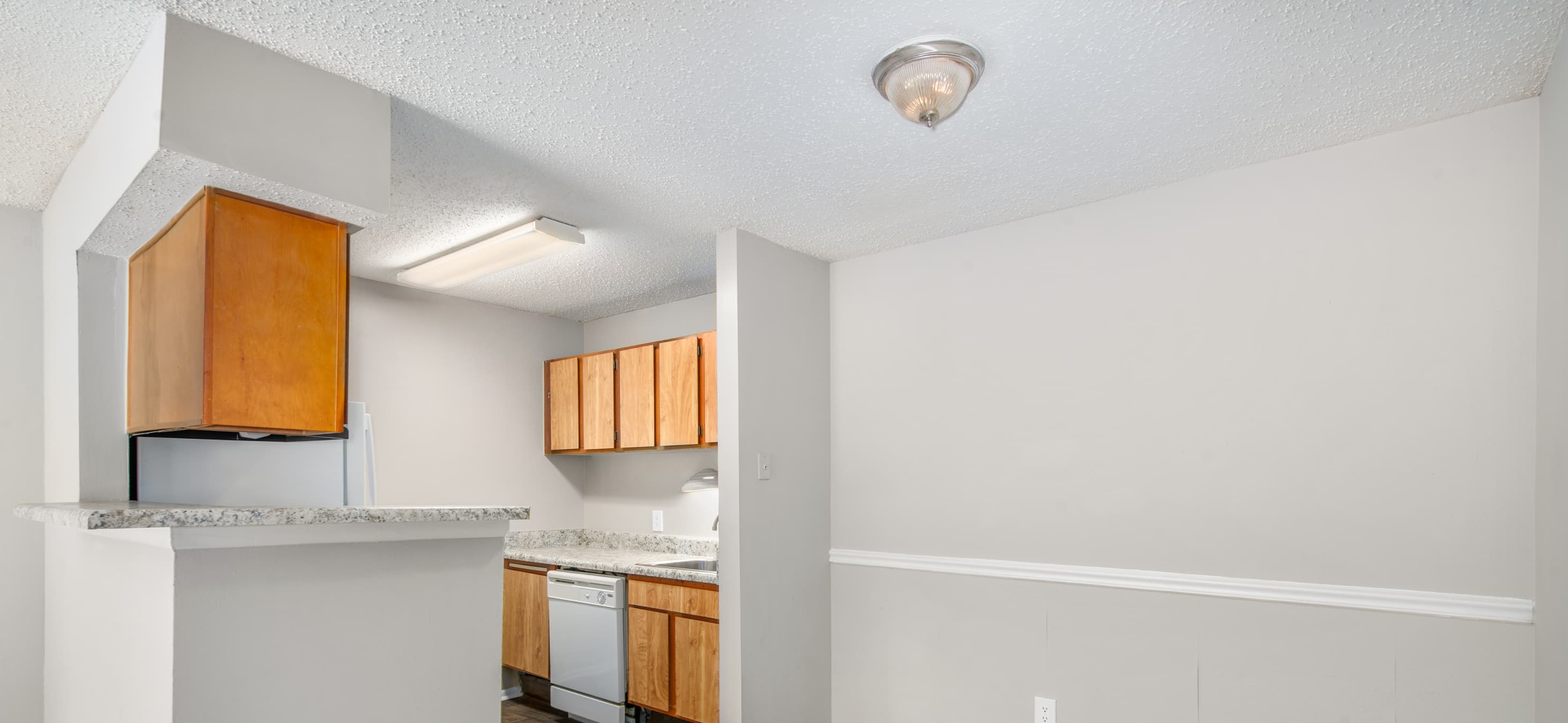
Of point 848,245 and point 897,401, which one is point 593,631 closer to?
point 897,401

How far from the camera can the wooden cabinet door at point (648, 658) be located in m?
3.60

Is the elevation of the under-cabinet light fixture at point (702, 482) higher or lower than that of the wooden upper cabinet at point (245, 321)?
lower

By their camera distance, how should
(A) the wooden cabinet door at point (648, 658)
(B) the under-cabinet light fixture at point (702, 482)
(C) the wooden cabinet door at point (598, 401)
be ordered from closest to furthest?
(A) the wooden cabinet door at point (648, 658)
(B) the under-cabinet light fixture at point (702, 482)
(C) the wooden cabinet door at point (598, 401)

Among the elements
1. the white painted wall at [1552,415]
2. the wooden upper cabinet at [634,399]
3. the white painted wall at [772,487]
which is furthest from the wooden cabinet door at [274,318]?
the white painted wall at [1552,415]

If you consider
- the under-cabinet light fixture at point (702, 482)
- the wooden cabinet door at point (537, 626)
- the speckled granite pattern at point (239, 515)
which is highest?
the speckled granite pattern at point (239, 515)

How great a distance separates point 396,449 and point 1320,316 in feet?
14.0

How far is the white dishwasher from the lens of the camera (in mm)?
3775

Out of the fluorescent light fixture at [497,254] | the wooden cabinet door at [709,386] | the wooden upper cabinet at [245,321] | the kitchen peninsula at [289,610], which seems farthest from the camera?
the wooden cabinet door at [709,386]

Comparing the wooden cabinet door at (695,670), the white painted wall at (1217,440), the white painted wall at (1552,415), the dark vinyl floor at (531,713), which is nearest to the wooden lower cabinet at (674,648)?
the wooden cabinet door at (695,670)

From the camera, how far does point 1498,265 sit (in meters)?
2.28

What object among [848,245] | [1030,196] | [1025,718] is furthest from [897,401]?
[1025,718]

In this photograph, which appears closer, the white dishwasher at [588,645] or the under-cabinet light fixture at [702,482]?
the white dishwasher at [588,645]

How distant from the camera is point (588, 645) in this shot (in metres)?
3.91

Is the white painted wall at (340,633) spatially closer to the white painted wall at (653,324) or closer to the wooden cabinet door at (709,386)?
the wooden cabinet door at (709,386)
